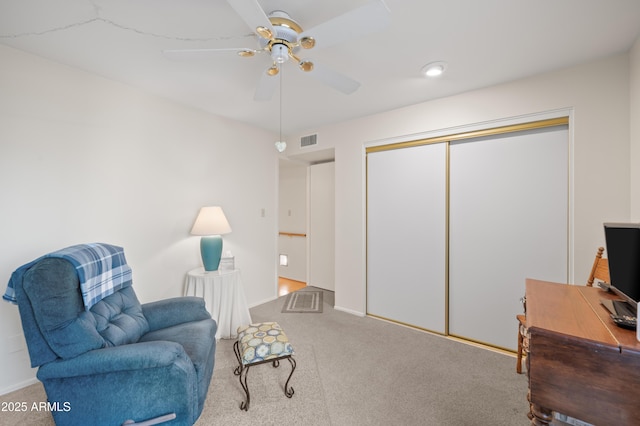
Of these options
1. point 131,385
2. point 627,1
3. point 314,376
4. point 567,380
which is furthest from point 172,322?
point 627,1

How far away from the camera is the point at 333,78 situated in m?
1.69

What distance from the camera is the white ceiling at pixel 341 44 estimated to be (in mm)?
1446

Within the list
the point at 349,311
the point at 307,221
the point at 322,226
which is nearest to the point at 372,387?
the point at 349,311

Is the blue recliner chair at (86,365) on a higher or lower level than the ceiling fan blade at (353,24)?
lower

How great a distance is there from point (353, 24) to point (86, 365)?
6.80 ft

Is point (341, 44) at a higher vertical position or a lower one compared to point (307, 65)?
higher

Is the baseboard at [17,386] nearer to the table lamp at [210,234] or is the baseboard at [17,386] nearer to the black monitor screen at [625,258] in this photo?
the table lamp at [210,234]

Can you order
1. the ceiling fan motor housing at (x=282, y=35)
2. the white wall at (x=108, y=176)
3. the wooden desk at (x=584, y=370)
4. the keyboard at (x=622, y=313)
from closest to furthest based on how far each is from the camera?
the wooden desk at (x=584, y=370)
the keyboard at (x=622, y=313)
the ceiling fan motor housing at (x=282, y=35)
the white wall at (x=108, y=176)

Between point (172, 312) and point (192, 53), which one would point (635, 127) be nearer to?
point (192, 53)

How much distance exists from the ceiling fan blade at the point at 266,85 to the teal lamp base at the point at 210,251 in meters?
1.53

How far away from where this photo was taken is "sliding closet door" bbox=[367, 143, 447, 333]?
2.73m

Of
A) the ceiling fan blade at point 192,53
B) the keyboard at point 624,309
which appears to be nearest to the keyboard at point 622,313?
the keyboard at point 624,309

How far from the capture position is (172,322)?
1.92 m

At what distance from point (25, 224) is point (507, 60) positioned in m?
3.81
